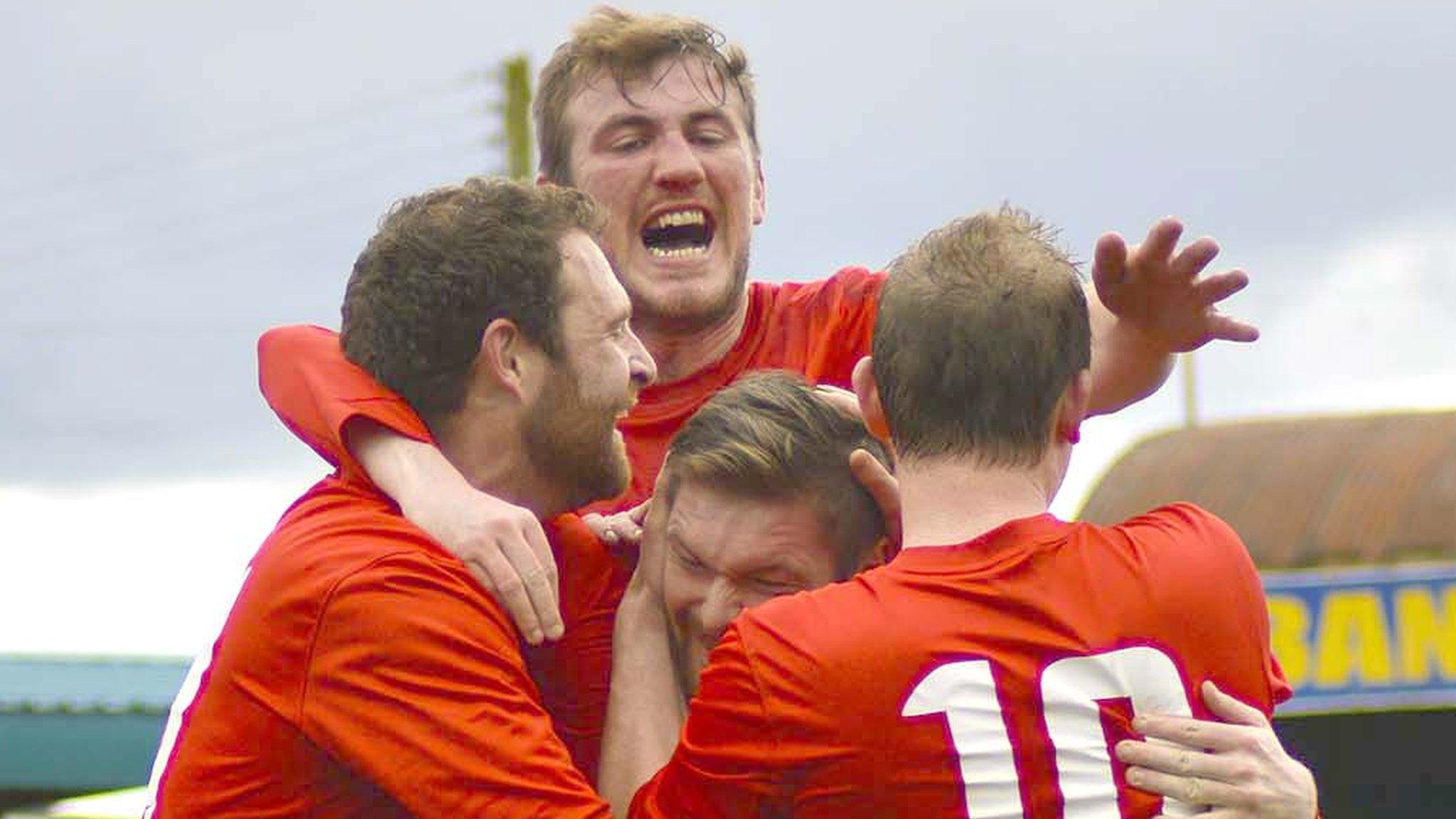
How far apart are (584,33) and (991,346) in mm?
2077

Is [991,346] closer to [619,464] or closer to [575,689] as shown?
[619,464]

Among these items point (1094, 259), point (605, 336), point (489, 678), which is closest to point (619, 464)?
point (605, 336)

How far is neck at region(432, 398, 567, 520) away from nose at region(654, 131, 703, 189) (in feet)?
3.89

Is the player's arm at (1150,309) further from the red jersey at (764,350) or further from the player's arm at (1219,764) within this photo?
the player's arm at (1219,764)

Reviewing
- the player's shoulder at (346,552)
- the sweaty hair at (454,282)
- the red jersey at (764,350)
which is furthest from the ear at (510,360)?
the red jersey at (764,350)

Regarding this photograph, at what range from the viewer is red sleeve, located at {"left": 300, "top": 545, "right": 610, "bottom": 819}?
3162mm

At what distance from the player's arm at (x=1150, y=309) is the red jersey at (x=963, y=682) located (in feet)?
2.25

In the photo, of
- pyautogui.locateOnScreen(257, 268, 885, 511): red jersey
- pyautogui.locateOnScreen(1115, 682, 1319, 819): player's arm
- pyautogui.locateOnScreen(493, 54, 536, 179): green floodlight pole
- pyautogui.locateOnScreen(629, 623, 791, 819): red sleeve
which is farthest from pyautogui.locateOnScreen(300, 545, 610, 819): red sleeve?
pyautogui.locateOnScreen(493, 54, 536, 179): green floodlight pole

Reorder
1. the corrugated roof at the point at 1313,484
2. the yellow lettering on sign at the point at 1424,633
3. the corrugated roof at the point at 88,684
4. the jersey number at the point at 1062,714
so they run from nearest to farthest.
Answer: the jersey number at the point at 1062,714 → the yellow lettering on sign at the point at 1424,633 → the corrugated roof at the point at 1313,484 → the corrugated roof at the point at 88,684

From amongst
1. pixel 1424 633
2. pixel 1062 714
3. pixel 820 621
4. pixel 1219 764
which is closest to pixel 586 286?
pixel 820 621

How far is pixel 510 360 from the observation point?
3.59m

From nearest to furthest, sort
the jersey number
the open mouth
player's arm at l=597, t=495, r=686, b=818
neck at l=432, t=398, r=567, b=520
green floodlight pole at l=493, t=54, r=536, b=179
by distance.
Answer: the jersey number
player's arm at l=597, t=495, r=686, b=818
neck at l=432, t=398, r=567, b=520
the open mouth
green floodlight pole at l=493, t=54, r=536, b=179

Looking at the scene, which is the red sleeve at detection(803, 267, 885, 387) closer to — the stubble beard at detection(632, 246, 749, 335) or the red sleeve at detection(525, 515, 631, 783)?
the stubble beard at detection(632, 246, 749, 335)

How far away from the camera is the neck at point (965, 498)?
3.04m
